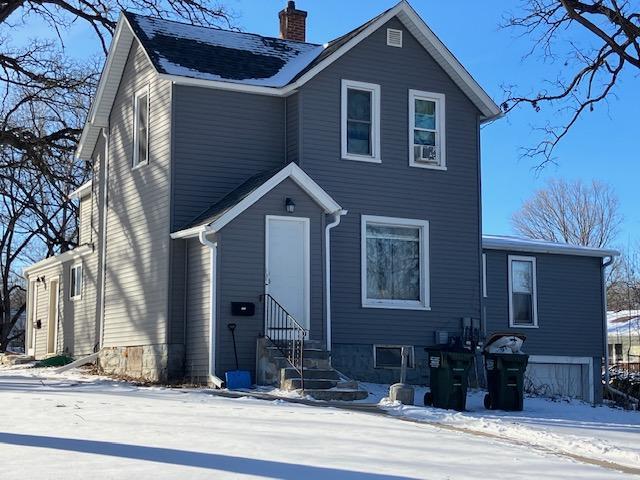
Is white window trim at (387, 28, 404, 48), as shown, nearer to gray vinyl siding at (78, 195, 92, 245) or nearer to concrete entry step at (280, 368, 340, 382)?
concrete entry step at (280, 368, 340, 382)

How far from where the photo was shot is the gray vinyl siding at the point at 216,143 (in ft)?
57.6

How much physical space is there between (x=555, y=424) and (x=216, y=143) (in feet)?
27.2

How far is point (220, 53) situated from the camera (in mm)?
19234

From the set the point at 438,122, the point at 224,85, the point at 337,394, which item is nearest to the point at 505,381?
the point at 337,394

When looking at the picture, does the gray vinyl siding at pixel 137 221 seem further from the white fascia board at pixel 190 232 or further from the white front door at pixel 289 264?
the white front door at pixel 289 264

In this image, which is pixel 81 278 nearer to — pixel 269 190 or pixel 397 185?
pixel 269 190

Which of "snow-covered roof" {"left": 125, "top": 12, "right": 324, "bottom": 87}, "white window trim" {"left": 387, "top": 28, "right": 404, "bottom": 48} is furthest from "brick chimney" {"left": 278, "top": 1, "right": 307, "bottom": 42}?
"white window trim" {"left": 387, "top": 28, "right": 404, "bottom": 48}

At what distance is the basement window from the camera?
18266mm

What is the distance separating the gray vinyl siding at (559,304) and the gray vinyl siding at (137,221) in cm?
806

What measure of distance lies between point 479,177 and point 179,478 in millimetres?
13645

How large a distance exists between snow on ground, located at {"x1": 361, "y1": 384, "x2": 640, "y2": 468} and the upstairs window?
6.45 m

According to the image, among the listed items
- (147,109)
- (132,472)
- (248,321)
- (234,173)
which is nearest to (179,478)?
(132,472)

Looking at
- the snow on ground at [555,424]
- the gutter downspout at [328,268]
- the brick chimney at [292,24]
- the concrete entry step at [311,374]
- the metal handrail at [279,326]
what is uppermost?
the brick chimney at [292,24]

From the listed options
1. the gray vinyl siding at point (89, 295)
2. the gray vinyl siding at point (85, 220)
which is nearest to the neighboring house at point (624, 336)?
the gray vinyl siding at point (85, 220)
